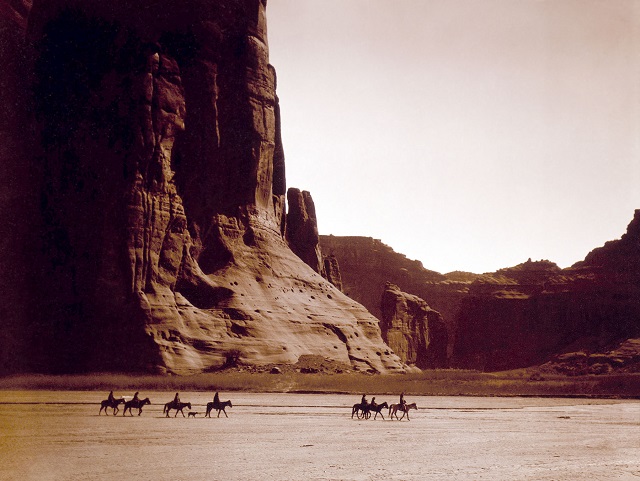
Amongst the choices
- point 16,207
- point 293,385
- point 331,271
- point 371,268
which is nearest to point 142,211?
point 16,207

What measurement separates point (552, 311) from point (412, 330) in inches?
1270

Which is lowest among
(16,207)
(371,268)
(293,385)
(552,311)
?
(293,385)

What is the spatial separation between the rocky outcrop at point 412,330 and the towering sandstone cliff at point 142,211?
59599 mm

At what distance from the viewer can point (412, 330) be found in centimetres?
13962

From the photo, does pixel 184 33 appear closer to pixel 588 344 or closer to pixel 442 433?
pixel 442 433

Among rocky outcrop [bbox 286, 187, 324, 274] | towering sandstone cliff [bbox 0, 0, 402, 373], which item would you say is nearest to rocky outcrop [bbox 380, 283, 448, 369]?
rocky outcrop [bbox 286, 187, 324, 274]

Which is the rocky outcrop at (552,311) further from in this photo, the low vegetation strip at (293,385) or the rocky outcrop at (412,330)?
the low vegetation strip at (293,385)

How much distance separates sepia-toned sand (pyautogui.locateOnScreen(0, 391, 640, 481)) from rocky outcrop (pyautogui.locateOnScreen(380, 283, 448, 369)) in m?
99.2

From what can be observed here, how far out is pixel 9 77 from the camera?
2793 inches

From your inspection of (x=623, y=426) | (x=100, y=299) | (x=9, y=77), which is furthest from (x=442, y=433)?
(x=9, y=77)

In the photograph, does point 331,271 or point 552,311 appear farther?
point 552,311

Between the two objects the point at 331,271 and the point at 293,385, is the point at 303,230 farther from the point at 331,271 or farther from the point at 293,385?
the point at 293,385

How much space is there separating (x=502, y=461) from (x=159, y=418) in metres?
15.9

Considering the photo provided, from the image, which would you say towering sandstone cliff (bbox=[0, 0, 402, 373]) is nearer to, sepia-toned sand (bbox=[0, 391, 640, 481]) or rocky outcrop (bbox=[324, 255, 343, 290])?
sepia-toned sand (bbox=[0, 391, 640, 481])
